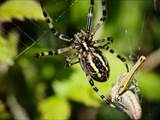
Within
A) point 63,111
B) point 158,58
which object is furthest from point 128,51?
point 63,111

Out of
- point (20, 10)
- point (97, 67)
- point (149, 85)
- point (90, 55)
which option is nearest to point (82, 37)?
point (90, 55)

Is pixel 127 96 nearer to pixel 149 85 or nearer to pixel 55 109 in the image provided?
pixel 55 109

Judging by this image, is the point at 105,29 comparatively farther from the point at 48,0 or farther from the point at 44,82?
the point at 48,0

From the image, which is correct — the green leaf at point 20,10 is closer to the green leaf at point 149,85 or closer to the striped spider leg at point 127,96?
the striped spider leg at point 127,96

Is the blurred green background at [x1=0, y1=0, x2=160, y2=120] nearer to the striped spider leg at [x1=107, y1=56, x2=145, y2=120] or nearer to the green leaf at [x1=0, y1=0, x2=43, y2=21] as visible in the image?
the green leaf at [x1=0, y1=0, x2=43, y2=21]

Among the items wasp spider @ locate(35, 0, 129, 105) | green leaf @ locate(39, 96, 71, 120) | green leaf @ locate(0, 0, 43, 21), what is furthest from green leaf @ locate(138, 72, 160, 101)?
green leaf @ locate(0, 0, 43, 21)
